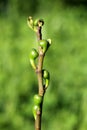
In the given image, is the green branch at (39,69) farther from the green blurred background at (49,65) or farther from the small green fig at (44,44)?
the green blurred background at (49,65)

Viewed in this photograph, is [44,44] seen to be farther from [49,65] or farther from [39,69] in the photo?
[49,65]

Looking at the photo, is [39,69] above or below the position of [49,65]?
above

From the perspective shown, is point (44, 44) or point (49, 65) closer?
point (44, 44)

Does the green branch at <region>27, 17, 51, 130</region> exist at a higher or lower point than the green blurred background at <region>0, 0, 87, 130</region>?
higher

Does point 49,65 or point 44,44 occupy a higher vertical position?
point 44,44

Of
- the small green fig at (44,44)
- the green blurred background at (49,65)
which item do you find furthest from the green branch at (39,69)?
the green blurred background at (49,65)

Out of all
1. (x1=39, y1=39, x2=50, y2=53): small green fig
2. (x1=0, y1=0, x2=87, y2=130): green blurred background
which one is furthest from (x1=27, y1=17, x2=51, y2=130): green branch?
(x1=0, y1=0, x2=87, y2=130): green blurred background

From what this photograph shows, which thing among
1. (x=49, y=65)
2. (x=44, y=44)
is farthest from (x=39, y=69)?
(x=49, y=65)

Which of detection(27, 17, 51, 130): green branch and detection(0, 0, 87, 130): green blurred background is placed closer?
detection(27, 17, 51, 130): green branch

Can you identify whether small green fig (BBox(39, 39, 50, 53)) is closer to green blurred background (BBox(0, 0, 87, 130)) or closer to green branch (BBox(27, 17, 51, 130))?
green branch (BBox(27, 17, 51, 130))
